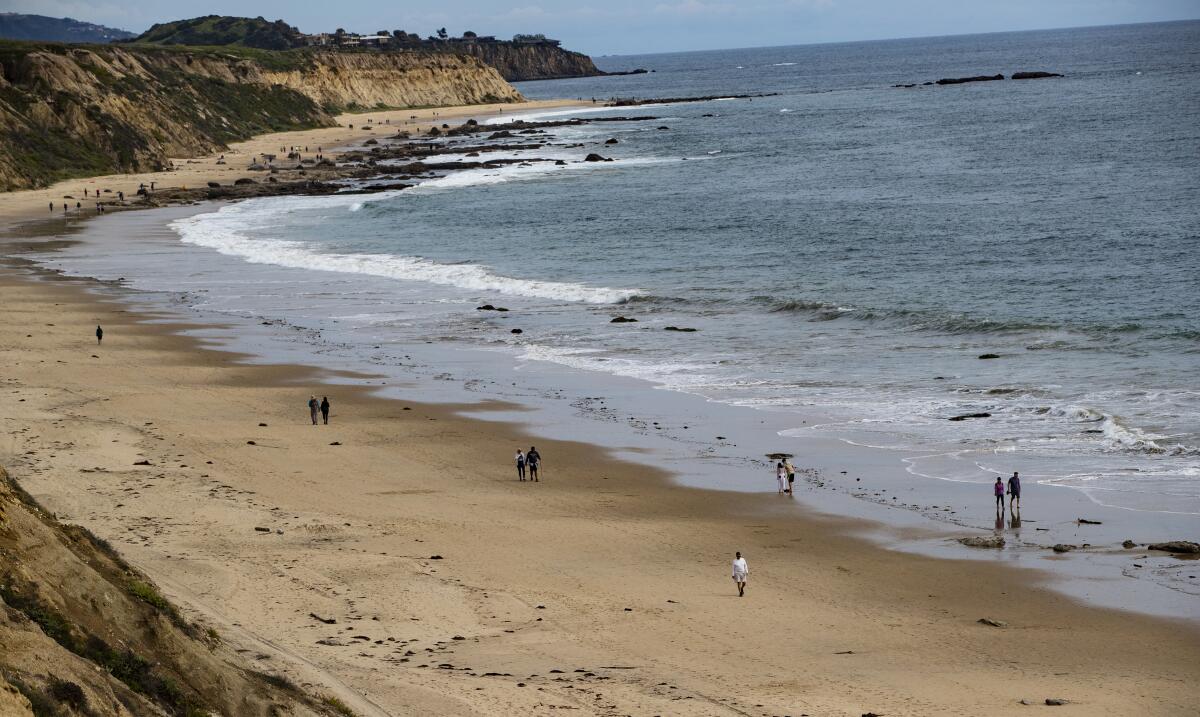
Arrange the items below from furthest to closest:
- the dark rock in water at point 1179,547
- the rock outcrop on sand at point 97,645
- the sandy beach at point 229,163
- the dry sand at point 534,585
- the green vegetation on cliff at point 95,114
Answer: the green vegetation on cliff at point 95,114 → the sandy beach at point 229,163 → the dark rock in water at point 1179,547 → the dry sand at point 534,585 → the rock outcrop on sand at point 97,645

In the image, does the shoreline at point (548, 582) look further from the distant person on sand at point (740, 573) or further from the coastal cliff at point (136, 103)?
the coastal cliff at point (136, 103)

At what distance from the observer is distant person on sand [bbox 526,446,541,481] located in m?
25.7

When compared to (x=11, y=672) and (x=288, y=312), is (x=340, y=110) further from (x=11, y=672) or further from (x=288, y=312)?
(x=11, y=672)

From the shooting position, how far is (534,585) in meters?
19.7

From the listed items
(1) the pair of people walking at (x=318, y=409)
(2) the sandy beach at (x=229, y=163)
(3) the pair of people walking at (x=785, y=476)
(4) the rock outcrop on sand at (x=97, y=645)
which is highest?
(2) the sandy beach at (x=229, y=163)

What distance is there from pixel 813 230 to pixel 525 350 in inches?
1072

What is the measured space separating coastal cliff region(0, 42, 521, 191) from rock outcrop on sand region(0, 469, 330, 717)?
78.1 metres

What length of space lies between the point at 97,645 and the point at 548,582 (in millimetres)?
8781

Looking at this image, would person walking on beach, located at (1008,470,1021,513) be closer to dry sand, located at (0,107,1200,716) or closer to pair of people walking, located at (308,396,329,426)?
dry sand, located at (0,107,1200,716)

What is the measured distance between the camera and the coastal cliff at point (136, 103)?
92.8 m

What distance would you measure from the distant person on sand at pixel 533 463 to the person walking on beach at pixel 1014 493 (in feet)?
29.2

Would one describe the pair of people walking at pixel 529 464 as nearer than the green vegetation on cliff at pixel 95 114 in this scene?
Yes

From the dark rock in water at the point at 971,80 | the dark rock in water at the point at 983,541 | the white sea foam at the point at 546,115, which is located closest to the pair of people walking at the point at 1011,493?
the dark rock in water at the point at 983,541

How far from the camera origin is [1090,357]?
35.1m
